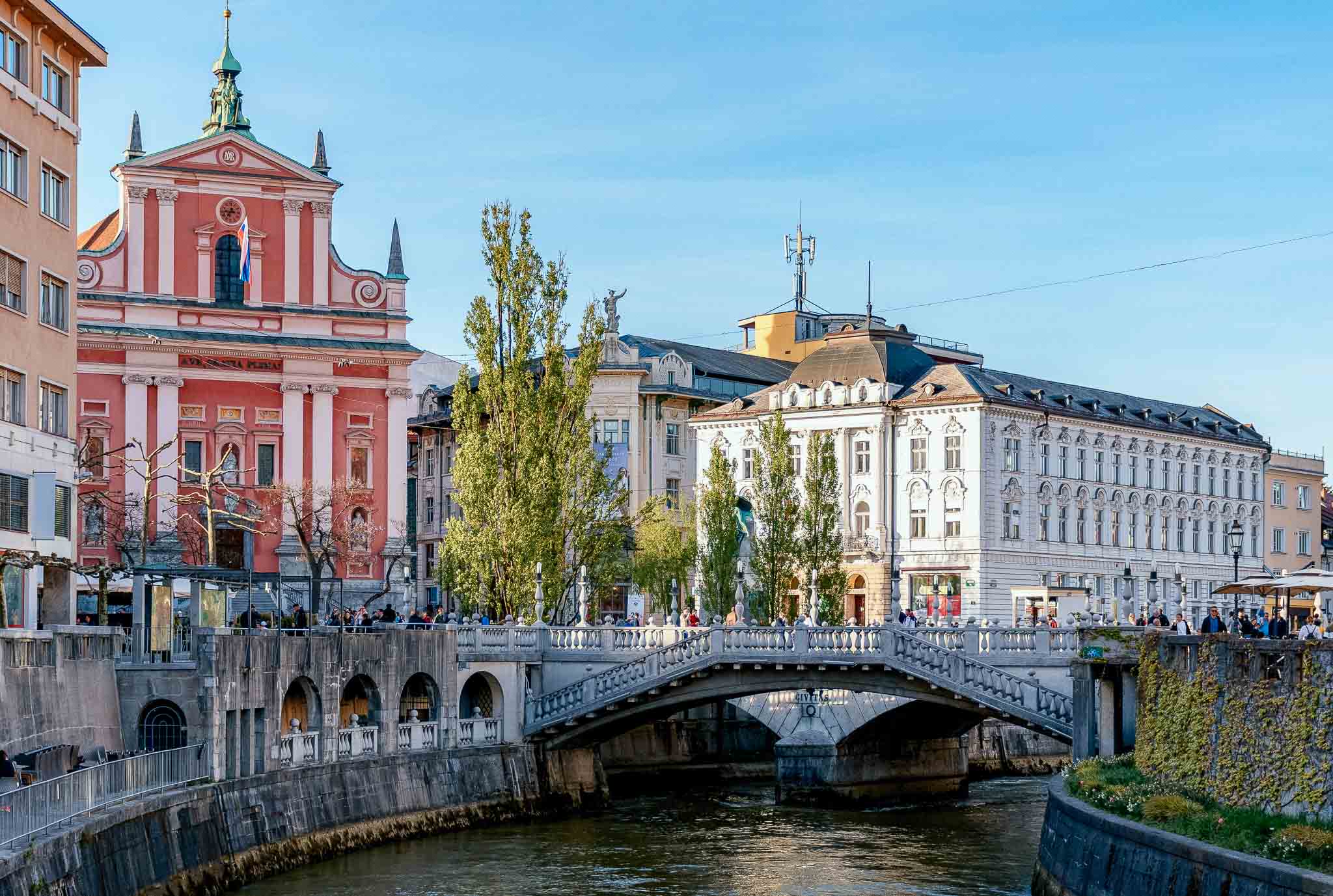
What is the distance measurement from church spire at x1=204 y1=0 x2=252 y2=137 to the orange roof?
19.1 feet

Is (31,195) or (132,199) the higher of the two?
(132,199)

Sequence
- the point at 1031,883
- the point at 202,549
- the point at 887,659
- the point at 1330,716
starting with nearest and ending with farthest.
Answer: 1. the point at 1330,716
2. the point at 1031,883
3. the point at 887,659
4. the point at 202,549

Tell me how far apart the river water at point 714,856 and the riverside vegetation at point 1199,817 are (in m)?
5.88

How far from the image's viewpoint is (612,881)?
47219mm

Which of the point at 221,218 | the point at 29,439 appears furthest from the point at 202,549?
the point at 29,439

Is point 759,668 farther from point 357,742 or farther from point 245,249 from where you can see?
point 245,249

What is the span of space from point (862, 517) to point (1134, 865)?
69659 mm

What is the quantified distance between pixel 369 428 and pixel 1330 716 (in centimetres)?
6318

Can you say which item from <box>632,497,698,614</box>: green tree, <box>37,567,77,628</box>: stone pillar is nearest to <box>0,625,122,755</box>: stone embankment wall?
<box>37,567,77,628</box>: stone pillar

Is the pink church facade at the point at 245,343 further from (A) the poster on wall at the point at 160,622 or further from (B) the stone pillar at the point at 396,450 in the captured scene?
(A) the poster on wall at the point at 160,622

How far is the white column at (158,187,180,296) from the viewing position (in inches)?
3428

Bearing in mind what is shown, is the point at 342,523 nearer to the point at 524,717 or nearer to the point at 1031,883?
the point at 524,717

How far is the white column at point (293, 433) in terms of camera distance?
291 feet

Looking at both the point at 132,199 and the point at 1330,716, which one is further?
the point at 132,199
